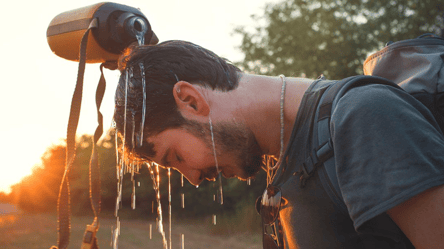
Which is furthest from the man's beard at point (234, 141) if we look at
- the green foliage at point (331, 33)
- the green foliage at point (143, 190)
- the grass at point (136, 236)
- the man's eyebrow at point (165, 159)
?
the green foliage at point (331, 33)

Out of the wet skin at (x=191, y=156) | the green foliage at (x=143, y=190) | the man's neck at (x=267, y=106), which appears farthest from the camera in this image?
the green foliage at (x=143, y=190)

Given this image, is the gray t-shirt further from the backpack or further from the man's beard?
the man's beard

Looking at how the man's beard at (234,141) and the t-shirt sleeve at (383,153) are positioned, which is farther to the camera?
the man's beard at (234,141)

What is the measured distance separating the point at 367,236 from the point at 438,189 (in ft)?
0.95

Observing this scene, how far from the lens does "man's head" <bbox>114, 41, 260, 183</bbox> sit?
1.78 meters

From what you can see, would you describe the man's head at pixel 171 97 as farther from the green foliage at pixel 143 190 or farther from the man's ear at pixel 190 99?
the green foliage at pixel 143 190

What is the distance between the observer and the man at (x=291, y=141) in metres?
0.98

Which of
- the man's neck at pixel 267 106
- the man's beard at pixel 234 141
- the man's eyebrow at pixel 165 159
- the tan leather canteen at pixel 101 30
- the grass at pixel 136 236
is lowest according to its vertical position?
the grass at pixel 136 236

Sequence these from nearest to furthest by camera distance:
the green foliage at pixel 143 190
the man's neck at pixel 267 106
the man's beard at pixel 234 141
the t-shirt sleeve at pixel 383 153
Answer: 1. the t-shirt sleeve at pixel 383 153
2. the man's neck at pixel 267 106
3. the man's beard at pixel 234 141
4. the green foliage at pixel 143 190

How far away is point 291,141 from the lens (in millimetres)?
1431

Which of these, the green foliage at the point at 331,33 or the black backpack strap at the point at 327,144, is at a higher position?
the green foliage at the point at 331,33

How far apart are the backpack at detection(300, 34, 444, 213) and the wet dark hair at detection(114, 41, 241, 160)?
607 millimetres

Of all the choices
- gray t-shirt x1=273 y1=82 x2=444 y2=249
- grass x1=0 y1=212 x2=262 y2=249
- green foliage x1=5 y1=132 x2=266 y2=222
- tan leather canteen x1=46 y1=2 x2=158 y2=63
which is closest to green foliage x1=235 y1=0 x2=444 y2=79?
green foliage x1=5 y1=132 x2=266 y2=222

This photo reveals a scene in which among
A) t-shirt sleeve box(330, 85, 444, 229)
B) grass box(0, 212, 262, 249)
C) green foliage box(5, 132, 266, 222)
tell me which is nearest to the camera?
t-shirt sleeve box(330, 85, 444, 229)
